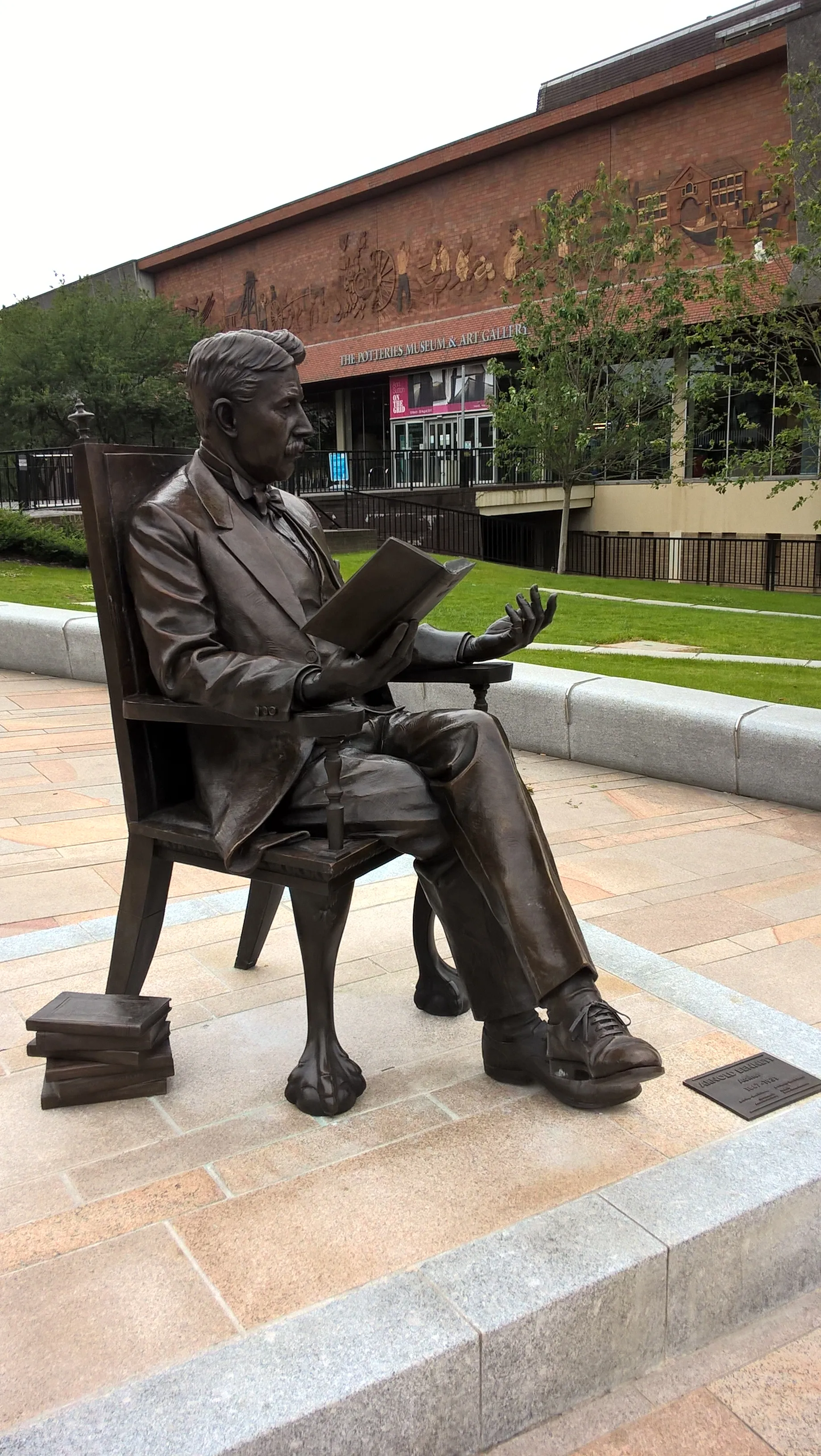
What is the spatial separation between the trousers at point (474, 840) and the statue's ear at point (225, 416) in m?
0.87

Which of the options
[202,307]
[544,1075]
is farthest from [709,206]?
[544,1075]

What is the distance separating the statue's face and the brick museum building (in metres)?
20.7

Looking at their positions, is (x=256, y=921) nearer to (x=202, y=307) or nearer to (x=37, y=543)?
(x=37, y=543)

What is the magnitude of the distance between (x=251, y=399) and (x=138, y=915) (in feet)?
4.58

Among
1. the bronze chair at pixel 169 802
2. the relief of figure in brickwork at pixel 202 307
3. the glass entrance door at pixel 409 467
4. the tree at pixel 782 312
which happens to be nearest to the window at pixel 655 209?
the tree at pixel 782 312

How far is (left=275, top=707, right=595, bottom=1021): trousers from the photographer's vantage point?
255cm

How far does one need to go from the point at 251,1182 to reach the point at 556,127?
95.7ft

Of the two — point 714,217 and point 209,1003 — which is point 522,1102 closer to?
point 209,1003

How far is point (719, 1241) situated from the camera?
2.23m

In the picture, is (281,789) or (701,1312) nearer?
(701,1312)

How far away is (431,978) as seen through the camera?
3.27 m

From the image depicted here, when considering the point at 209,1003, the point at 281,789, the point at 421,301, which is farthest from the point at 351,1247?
the point at 421,301

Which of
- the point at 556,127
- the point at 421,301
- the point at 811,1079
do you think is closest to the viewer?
the point at 811,1079

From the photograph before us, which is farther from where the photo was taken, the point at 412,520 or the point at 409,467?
the point at 409,467
